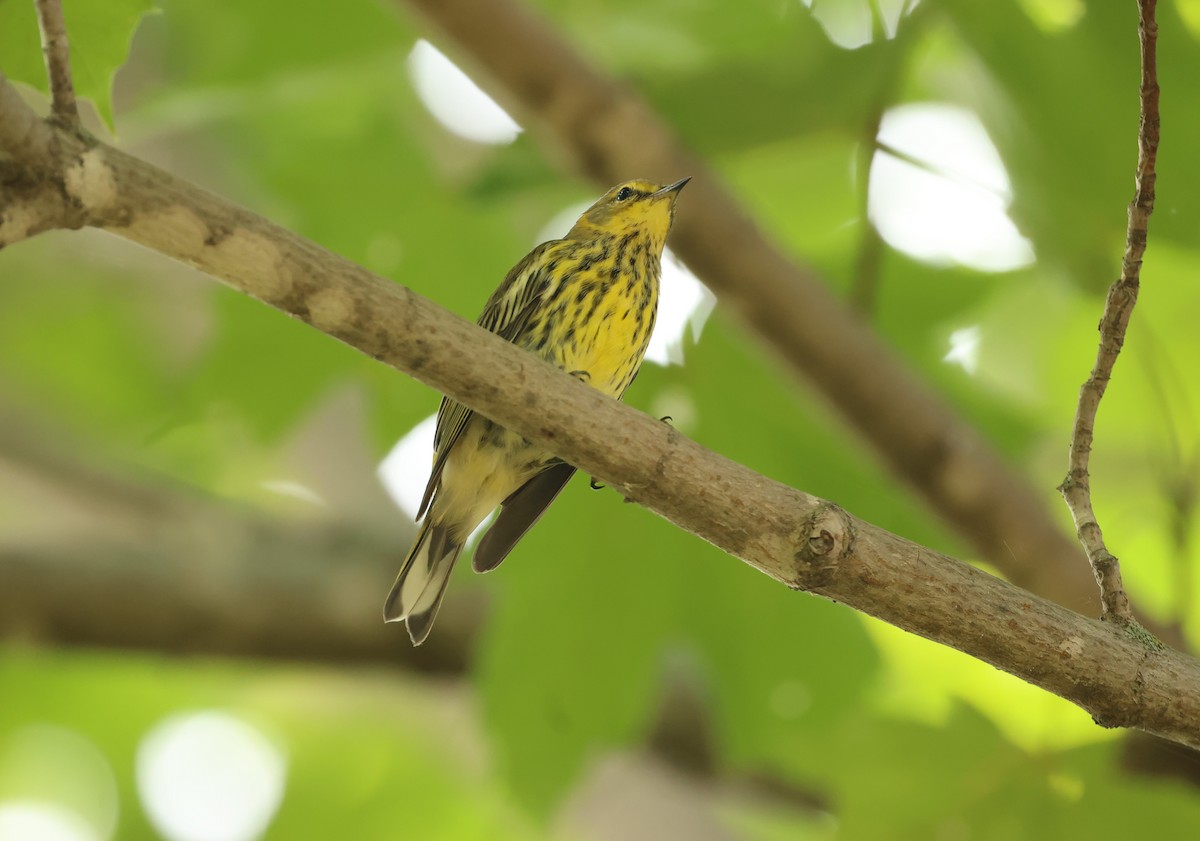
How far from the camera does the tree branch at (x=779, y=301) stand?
3.01 metres

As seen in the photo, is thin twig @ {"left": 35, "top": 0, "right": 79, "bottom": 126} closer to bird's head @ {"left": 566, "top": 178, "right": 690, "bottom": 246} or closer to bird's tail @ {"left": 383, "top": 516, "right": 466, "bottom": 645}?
bird's tail @ {"left": 383, "top": 516, "right": 466, "bottom": 645}

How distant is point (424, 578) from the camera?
3.30 meters

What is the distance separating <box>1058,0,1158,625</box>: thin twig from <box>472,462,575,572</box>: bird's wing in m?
1.25

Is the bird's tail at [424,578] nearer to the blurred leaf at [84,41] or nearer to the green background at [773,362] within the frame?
the green background at [773,362]

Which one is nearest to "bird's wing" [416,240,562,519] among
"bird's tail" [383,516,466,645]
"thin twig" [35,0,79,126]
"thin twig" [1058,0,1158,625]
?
"bird's tail" [383,516,466,645]

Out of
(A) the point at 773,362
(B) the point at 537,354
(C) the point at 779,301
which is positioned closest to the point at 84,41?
(B) the point at 537,354

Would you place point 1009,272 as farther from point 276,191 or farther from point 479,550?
point 276,191

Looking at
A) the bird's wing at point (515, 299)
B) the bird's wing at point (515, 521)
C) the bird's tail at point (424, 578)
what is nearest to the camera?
the bird's wing at point (515, 521)

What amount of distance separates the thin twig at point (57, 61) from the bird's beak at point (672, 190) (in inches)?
67.9

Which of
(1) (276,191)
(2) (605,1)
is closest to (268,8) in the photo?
(1) (276,191)

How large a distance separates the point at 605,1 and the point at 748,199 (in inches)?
30.7

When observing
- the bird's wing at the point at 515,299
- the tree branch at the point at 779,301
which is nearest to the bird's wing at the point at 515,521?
the bird's wing at the point at 515,299

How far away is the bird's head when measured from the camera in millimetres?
3735

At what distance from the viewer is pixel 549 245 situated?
3.83 m
